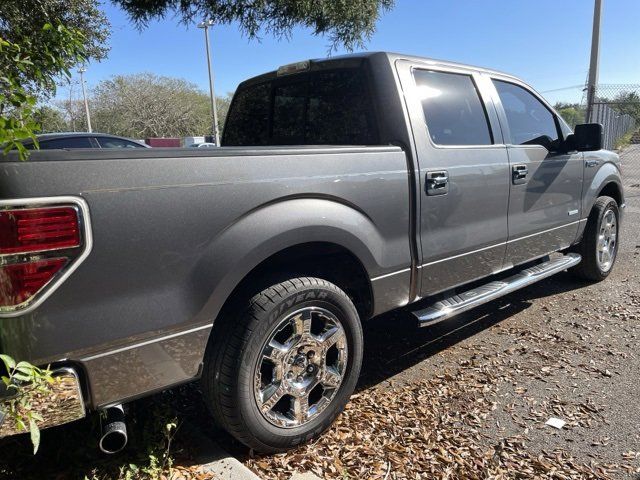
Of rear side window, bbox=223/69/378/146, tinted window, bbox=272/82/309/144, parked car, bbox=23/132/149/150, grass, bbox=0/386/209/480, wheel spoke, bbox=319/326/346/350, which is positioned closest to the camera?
grass, bbox=0/386/209/480

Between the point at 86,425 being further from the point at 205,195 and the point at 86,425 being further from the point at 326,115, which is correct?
the point at 326,115

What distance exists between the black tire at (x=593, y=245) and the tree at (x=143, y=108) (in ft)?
180

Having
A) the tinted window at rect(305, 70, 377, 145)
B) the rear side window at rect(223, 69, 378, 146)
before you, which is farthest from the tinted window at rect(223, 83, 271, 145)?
the tinted window at rect(305, 70, 377, 145)

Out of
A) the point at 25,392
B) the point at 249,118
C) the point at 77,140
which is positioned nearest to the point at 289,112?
the point at 249,118

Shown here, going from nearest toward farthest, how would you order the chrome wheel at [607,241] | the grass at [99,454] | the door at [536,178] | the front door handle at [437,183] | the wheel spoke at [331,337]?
the grass at [99,454]
the wheel spoke at [331,337]
the front door handle at [437,183]
the door at [536,178]
the chrome wheel at [607,241]

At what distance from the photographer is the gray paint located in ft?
6.10

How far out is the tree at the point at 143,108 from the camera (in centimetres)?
5622

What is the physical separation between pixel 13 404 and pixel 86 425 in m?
1.02

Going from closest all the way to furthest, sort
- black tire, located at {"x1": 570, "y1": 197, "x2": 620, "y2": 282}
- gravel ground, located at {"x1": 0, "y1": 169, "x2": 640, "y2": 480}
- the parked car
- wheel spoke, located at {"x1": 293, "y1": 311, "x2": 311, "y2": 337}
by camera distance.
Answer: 1. gravel ground, located at {"x1": 0, "y1": 169, "x2": 640, "y2": 480}
2. wheel spoke, located at {"x1": 293, "y1": 311, "x2": 311, "y2": 337}
3. black tire, located at {"x1": 570, "y1": 197, "x2": 620, "y2": 282}
4. the parked car

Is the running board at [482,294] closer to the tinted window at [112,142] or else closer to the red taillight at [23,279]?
the red taillight at [23,279]

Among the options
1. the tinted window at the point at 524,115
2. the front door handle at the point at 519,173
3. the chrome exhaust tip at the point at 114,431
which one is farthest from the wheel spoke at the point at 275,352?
the tinted window at the point at 524,115

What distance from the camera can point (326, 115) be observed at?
3527 mm

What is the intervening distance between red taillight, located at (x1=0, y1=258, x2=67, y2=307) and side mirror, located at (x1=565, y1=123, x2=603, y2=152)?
4254mm

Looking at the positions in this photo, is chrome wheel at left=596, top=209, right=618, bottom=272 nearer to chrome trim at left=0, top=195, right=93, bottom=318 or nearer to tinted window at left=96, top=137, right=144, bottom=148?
chrome trim at left=0, top=195, right=93, bottom=318
